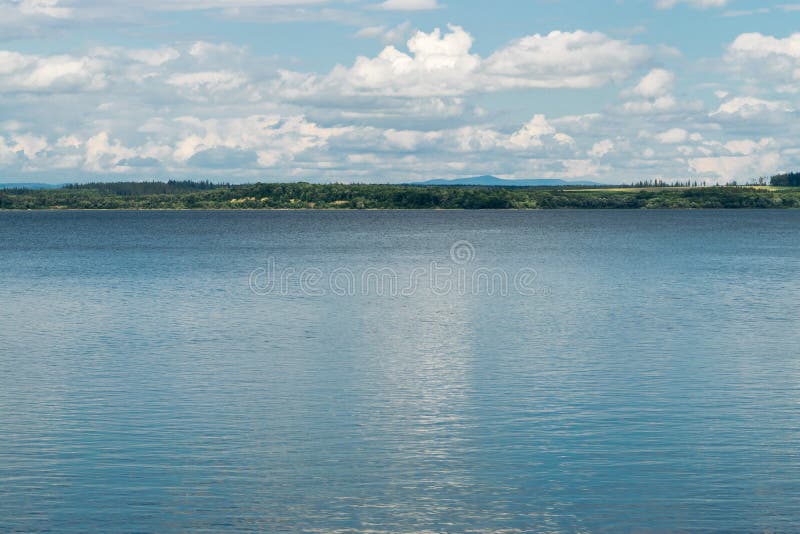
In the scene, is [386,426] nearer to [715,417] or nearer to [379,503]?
[379,503]

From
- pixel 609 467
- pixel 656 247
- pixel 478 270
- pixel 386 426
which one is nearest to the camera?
pixel 609 467

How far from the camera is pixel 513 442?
26.6 meters

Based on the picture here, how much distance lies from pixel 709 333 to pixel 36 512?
35443mm

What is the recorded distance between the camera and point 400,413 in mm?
30312

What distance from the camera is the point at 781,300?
63875mm

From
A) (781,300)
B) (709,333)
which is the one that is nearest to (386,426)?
(709,333)

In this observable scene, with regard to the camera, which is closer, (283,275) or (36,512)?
(36,512)

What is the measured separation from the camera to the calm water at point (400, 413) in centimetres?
2128

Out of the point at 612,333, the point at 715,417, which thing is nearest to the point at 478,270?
the point at 612,333

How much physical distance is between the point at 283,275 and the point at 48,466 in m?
62.4

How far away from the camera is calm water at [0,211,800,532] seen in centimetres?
2128

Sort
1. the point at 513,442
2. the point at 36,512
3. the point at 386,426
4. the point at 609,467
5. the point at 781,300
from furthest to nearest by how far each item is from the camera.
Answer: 1. the point at 781,300
2. the point at 386,426
3. the point at 513,442
4. the point at 609,467
5. the point at 36,512

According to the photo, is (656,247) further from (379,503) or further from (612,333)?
(379,503)

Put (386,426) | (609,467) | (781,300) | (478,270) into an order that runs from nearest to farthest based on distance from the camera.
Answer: (609,467)
(386,426)
(781,300)
(478,270)
